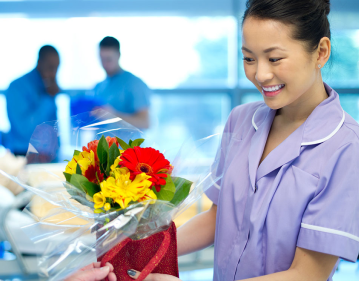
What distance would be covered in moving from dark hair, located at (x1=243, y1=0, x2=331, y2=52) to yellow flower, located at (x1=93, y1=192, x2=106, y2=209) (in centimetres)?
52

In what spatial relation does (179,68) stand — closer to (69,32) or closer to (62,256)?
(69,32)

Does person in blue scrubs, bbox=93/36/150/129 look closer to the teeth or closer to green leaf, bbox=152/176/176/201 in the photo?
the teeth

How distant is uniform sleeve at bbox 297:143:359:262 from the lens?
78 centimetres

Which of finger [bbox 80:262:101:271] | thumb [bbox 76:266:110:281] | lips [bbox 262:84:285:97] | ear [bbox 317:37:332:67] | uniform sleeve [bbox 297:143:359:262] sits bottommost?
finger [bbox 80:262:101:271]

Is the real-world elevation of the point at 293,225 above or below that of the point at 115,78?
below

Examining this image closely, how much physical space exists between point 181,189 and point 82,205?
20 cm

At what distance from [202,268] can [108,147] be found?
2.45 m

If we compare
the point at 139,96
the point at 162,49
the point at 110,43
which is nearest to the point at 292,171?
the point at 139,96

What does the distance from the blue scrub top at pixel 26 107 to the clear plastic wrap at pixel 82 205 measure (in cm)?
223

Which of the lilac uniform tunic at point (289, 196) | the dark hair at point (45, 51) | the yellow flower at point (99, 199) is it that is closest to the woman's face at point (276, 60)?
the lilac uniform tunic at point (289, 196)

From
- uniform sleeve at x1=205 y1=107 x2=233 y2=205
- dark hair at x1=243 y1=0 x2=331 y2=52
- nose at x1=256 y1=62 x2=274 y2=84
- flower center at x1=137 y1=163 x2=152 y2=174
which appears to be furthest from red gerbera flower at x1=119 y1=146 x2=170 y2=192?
dark hair at x1=243 y1=0 x2=331 y2=52

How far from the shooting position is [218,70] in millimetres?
4402

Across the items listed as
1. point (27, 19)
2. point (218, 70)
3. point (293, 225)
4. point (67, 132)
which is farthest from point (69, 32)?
point (293, 225)

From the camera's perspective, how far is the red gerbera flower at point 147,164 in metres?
0.68
